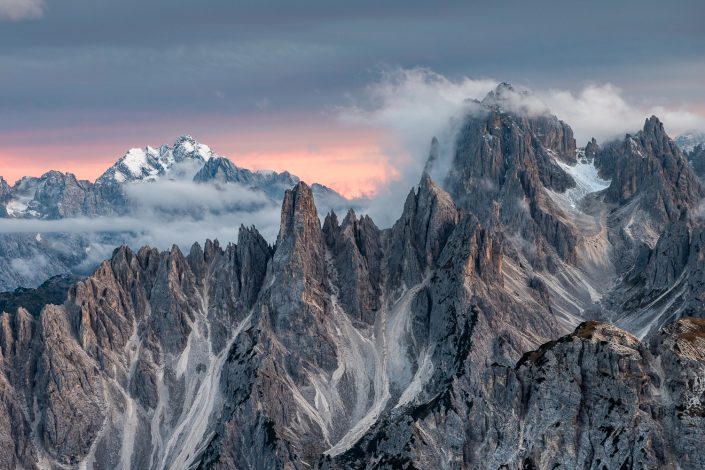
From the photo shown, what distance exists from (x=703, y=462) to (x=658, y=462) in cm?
1047

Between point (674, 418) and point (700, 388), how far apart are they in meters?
10.0

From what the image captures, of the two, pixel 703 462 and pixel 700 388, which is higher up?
pixel 700 388

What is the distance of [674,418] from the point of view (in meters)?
199

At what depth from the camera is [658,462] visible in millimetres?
199500

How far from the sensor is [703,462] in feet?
639

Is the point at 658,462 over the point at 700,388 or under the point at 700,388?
under

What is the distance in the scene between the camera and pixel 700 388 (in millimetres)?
199500

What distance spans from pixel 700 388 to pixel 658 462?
70.3 ft

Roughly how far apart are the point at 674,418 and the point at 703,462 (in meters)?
12.0

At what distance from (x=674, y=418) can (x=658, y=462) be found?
11802 millimetres
